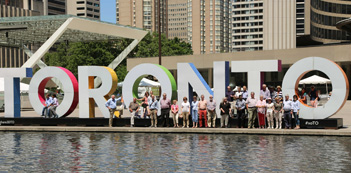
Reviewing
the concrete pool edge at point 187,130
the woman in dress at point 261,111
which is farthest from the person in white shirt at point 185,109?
the woman in dress at point 261,111

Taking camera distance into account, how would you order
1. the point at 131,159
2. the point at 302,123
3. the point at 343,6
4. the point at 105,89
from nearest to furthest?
the point at 131,159
the point at 302,123
the point at 105,89
the point at 343,6

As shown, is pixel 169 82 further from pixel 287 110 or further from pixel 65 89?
pixel 287 110

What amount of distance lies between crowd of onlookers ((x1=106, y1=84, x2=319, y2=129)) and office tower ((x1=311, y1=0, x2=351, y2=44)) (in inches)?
3552

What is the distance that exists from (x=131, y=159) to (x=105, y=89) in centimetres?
1259

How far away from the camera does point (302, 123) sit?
2306 centimetres

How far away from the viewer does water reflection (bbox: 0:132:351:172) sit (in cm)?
1249

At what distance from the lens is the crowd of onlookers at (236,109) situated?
75.1 feet

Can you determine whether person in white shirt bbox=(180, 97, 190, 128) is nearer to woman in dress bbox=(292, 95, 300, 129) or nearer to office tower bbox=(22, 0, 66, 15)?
woman in dress bbox=(292, 95, 300, 129)

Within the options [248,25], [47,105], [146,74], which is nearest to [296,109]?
[146,74]

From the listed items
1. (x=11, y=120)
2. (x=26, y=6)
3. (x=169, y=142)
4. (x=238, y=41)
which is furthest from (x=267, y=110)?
(x=238, y=41)

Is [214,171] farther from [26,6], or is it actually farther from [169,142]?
[26,6]

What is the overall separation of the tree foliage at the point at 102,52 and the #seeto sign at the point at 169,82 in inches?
1821

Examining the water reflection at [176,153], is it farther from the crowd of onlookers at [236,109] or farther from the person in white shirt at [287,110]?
the crowd of onlookers at [236,109]

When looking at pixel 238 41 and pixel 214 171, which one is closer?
pixel 214 171
